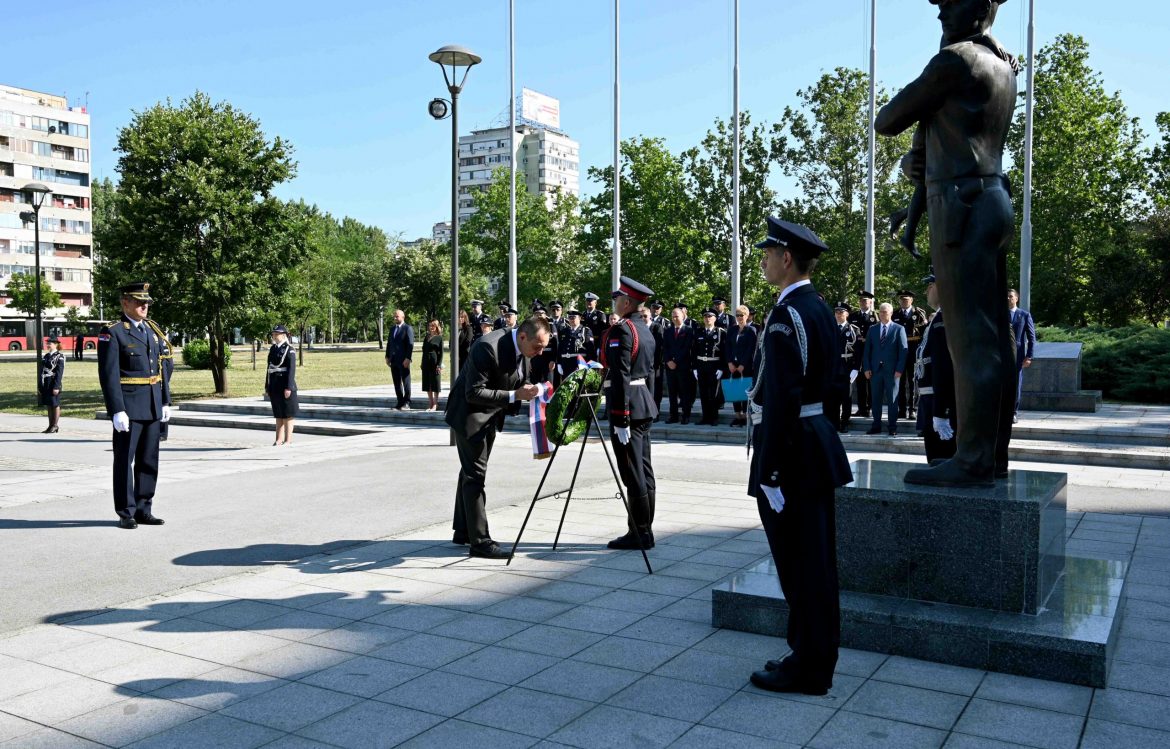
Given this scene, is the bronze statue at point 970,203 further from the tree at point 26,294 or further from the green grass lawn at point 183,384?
the tree at point 26,294

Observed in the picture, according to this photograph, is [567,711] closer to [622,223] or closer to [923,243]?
[923,243]

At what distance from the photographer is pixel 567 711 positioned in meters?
4.21

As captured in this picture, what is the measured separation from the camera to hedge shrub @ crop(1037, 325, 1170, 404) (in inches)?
795

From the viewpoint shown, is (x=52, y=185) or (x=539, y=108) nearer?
(x=52, y=185)

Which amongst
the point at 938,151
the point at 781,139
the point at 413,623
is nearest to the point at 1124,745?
the point at 938,151

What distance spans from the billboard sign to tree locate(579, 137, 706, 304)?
72.4 meters

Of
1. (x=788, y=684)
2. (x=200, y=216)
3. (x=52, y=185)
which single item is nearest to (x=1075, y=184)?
(x=200, y=216)

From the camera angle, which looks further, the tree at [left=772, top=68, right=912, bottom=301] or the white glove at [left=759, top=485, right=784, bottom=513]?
the tree at [left=772, top=68, right=912, bottom=301]

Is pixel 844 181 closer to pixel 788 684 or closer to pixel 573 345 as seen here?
pixel 573 345

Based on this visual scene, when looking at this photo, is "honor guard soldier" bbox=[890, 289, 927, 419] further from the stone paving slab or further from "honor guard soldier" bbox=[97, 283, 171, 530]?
"honor guard soldier" bbox=[97, 283, 171, 530]

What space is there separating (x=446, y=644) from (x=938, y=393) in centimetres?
505

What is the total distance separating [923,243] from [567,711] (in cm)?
4235

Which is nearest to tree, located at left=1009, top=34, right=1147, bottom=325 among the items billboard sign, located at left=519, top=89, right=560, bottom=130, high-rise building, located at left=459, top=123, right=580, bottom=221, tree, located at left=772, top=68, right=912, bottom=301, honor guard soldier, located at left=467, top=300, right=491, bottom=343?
tree, located at left=772, top=68, right=912, bottom=301

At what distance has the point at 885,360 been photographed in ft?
49.0
